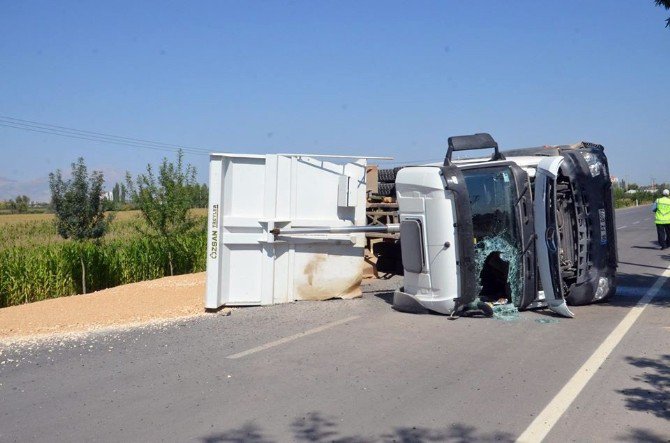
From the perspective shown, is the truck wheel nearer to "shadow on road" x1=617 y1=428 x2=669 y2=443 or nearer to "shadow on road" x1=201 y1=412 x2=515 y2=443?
"shadow on road" x1=201 y1=412 x2=515 y2=443

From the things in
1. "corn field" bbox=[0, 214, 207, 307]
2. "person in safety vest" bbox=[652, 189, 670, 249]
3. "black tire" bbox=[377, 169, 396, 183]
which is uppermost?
"black tire" bbox=[377, 169, 396, 183]

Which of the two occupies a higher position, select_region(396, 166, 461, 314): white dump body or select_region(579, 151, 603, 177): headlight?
select_region(579, 151, 603, 177): headlight

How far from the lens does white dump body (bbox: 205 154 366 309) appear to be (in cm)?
938

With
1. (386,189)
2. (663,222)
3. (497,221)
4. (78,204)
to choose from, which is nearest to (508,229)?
(497,221)

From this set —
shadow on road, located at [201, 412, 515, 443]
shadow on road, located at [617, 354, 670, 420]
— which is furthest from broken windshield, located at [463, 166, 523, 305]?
shadow on road, located at [201, 412, 515, 443]

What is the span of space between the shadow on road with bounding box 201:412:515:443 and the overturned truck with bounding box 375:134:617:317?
3.88 meters

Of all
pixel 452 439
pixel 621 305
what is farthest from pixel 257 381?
pixel 621 305

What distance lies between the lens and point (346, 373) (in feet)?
20.1

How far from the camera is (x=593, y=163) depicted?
30.5ft

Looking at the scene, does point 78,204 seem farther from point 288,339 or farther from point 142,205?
point 288,339

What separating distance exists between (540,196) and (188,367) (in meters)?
4.85

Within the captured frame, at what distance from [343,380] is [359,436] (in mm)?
1333

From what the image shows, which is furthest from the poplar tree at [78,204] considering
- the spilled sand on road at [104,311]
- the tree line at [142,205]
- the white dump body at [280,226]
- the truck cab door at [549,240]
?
the truck cab door at [549,240]

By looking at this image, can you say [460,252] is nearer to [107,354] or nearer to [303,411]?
[303,411]
